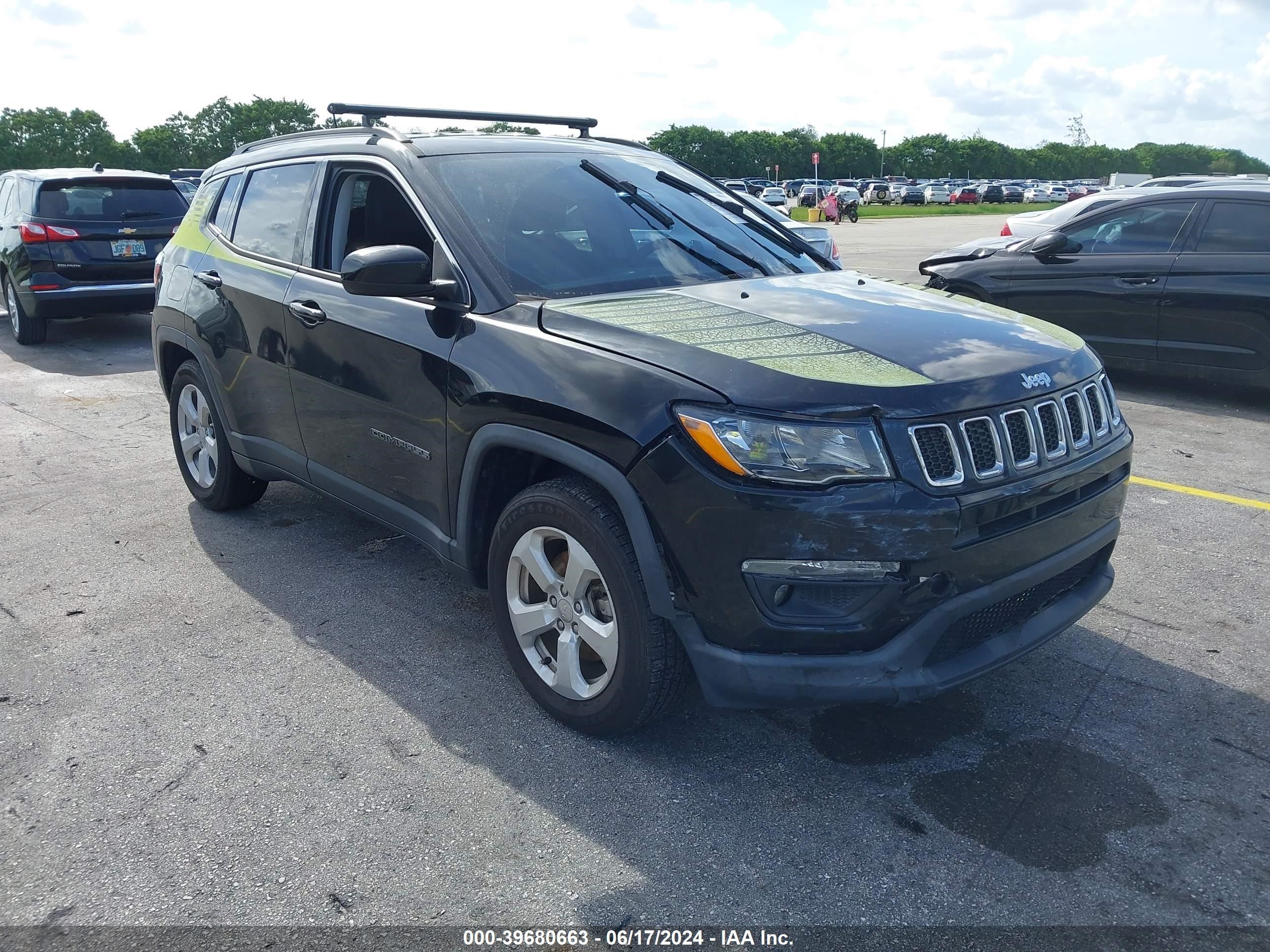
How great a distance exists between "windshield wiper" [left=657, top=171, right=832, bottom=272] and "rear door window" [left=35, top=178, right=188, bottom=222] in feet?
28.3

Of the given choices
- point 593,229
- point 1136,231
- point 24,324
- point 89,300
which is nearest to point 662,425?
point 593,229

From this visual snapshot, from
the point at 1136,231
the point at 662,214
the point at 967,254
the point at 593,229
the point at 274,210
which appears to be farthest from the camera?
the point at 967,254

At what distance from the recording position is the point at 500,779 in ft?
9.91

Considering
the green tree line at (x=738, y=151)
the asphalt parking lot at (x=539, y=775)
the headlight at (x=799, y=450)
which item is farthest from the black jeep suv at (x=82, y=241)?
the green tree line at (x=738, y=151)

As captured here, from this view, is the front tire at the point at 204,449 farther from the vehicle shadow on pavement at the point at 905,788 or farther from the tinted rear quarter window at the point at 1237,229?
the tinted rear quarter window at the point at 1237,229

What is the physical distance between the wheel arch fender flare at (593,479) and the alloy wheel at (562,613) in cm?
20

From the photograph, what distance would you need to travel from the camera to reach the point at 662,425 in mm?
2701

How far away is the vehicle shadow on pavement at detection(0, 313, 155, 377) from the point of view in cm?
994

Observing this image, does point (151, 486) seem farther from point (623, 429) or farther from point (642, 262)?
point (623, 429)

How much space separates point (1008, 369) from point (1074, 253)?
6.07 m

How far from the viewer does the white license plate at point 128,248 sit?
10.8m

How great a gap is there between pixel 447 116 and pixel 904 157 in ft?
497

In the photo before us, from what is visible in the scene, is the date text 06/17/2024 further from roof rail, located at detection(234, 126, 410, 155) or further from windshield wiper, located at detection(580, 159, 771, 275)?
roof rail, located at detection(234, 126, 410, 155)

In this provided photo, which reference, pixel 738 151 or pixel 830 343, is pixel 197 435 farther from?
pixel 738 151
